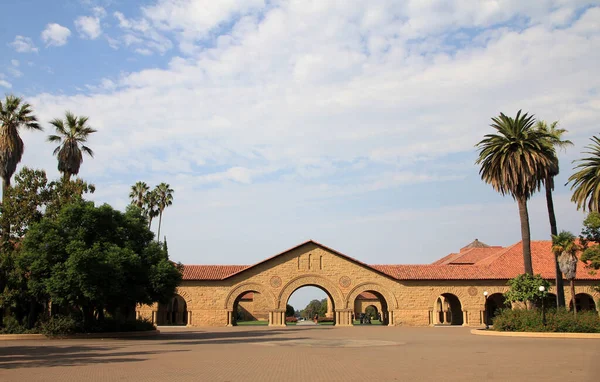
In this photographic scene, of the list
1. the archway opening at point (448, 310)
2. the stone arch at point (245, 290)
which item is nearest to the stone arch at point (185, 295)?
the stone arch at point (245, 290)

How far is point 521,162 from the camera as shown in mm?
36781

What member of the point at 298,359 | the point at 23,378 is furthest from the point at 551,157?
the point at 23,378

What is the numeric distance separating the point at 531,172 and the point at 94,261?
2643 centimetres

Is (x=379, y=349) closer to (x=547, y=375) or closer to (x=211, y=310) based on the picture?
(x=547, y=375)

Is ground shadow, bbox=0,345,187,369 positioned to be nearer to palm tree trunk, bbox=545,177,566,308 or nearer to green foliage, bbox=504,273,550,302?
green foliage, bbox=504,273,550,302

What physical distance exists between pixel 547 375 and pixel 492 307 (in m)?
43.3

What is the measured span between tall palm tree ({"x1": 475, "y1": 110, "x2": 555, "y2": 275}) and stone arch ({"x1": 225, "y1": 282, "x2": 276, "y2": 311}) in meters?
20.1

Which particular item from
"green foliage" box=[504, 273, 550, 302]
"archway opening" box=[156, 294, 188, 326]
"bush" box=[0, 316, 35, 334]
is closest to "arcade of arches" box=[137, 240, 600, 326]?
"archway opening" box=[156, 294, 188, 326]

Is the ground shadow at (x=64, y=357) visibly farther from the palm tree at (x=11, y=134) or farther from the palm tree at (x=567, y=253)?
the palm tree at (x=567, y=253)

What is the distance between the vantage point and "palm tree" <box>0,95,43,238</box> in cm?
3306

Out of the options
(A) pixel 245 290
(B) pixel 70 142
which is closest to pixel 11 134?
(B) pixel 70 142

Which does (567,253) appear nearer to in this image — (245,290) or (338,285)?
(338,285)

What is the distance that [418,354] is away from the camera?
753 inches

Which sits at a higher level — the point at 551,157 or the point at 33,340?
the point at 551,157
